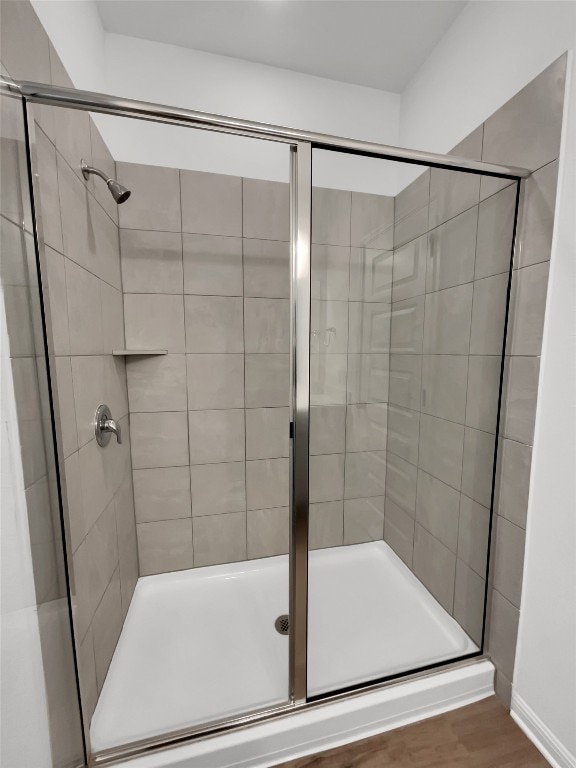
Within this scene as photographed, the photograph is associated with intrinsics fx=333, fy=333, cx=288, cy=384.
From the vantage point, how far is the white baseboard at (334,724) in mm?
890

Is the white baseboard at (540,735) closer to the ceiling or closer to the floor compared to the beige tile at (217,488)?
closer to the floor

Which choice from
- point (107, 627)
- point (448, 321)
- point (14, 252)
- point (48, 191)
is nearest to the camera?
point (14, 252)

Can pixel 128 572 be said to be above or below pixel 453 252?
below

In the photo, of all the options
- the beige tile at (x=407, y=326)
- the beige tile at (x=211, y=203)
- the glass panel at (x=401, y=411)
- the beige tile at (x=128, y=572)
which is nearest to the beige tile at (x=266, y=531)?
the glass panel at (x=401, y=411)

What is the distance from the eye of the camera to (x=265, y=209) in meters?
1.55

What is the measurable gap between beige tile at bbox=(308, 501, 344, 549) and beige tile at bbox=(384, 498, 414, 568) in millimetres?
250

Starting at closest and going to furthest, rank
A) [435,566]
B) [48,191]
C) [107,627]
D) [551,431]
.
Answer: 1. [48,191]
2. [551,431]
3. [107,627]
4. [435,566]

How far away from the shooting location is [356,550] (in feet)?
4.74

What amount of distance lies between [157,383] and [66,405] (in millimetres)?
636

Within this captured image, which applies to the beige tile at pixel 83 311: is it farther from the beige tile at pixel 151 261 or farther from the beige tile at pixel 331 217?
the beige tile at pixel 331 217

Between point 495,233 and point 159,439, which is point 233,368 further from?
point 495,233

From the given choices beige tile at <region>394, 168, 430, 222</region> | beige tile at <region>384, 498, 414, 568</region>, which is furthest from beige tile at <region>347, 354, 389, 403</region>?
beige tile at <region>394, 168, 430, 222</region>

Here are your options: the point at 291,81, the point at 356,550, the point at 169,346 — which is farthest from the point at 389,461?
the point at 291,81

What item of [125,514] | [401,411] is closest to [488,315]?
[401,411]
